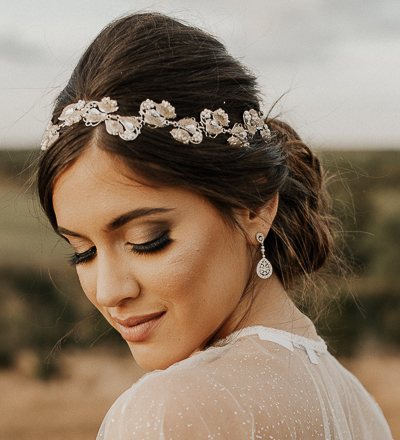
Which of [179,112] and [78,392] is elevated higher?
[179,112]

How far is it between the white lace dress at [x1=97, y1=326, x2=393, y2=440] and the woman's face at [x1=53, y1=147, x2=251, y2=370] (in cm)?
15

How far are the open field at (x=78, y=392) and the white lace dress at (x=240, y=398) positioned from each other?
6.47 m

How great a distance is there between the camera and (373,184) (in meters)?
9.73

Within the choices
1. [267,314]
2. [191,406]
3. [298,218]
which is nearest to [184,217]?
[267,314]

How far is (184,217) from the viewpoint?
→ 1.66 meters

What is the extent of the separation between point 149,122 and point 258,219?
1.69ft

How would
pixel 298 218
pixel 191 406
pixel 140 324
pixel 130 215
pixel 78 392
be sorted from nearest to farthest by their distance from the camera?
pixel 191 406 → pixel 130 215 → pixel 140 324 → pixel 298 218 → pixel 78 392

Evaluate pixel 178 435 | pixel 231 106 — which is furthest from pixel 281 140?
pixel 178 435

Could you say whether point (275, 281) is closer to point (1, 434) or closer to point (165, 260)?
point (165, 260)

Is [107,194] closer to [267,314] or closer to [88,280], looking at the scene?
[88,280]

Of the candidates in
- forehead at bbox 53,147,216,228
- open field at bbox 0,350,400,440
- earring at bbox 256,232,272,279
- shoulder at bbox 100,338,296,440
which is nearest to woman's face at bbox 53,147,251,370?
forehead at bbox 53,147,216,228

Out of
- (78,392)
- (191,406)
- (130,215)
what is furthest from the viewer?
(78,392)

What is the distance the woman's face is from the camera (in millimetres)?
1638

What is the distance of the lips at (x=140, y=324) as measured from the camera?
1743mm
